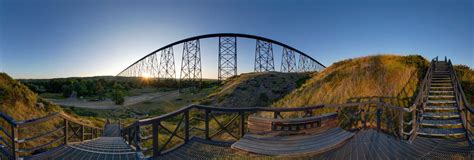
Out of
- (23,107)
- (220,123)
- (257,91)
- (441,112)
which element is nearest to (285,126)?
(220,123)

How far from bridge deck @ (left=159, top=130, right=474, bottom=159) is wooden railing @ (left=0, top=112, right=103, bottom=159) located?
116 inches

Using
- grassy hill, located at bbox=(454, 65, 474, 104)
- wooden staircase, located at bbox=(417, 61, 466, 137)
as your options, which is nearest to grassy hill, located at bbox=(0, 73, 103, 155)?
wooden staircase, located at bbox=(417, 61, 466, 137)

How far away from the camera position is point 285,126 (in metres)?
4.30

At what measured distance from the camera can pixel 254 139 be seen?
14.1 ft

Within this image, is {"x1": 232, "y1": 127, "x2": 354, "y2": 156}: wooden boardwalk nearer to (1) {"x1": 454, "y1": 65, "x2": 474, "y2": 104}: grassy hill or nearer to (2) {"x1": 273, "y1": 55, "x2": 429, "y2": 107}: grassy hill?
(2) {"x1": 273, "y1": 55, "x2": 429, "y2": 107}: grassy hill

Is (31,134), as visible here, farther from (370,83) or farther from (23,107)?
(370,83)

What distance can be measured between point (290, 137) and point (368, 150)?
126cm

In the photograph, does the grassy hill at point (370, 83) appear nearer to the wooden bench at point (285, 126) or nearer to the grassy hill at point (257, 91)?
the grassy hill at point (257, 91)

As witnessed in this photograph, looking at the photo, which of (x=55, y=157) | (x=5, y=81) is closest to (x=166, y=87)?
(x=5, y=81)

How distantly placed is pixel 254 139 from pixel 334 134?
1.49 m

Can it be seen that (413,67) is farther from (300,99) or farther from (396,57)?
(300,99)

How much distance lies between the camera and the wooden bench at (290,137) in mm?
3875

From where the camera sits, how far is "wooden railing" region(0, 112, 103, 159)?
16.1 ft

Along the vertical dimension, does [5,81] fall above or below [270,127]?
above
